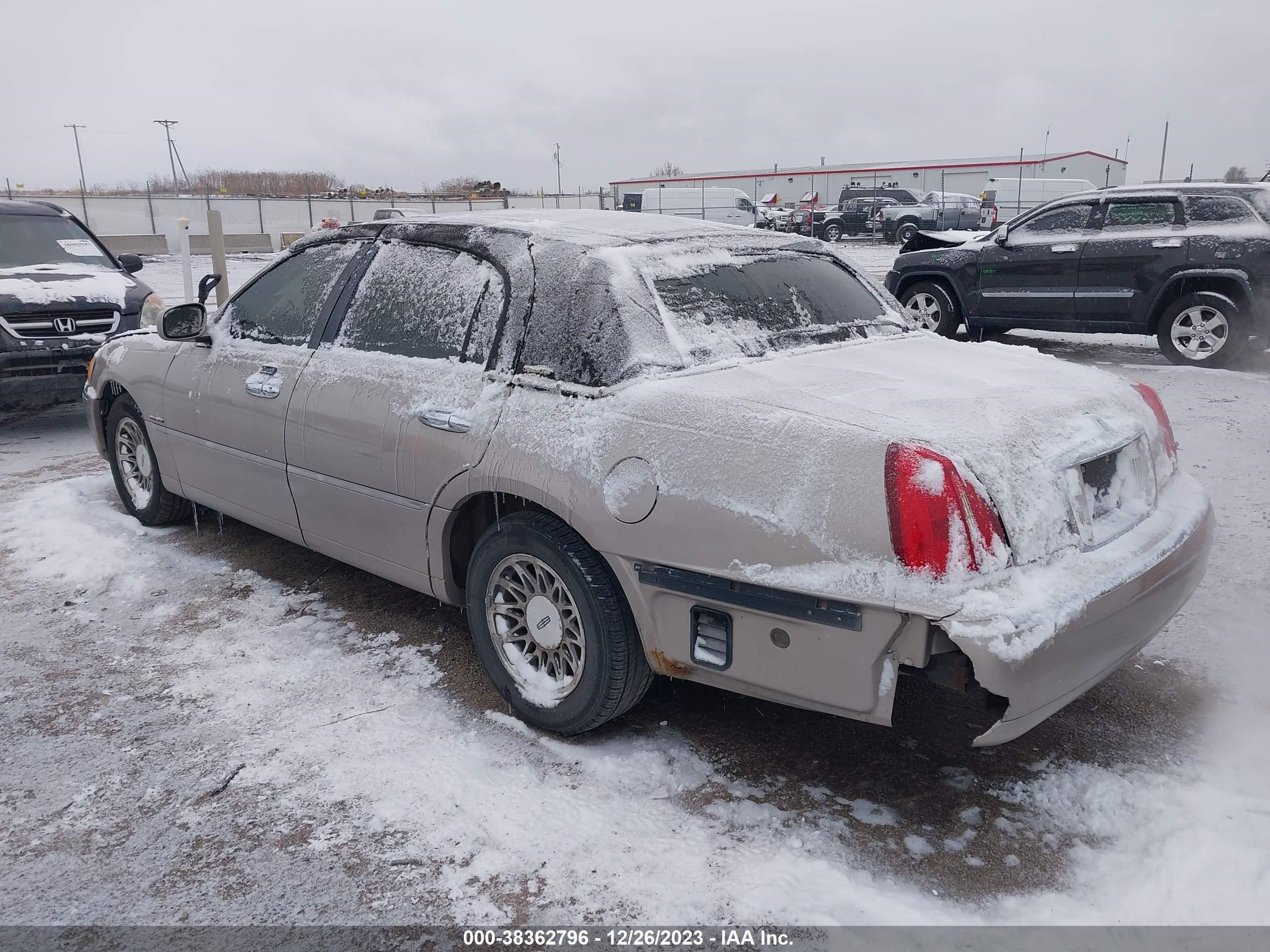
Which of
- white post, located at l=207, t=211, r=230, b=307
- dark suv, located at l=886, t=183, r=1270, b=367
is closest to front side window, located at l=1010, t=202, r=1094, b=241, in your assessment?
dark suv, located at l=886, t=183, r=1270, b=367

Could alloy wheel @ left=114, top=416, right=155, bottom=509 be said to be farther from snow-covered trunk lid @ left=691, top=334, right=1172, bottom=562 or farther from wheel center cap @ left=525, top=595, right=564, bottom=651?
snow-covered trunk lid @ left=691, top=334, right=1172, bottom=562

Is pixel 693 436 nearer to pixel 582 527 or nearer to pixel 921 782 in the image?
pixel 582 527

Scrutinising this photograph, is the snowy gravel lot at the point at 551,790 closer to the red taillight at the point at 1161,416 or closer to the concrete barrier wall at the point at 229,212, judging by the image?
the red taillight at the point at 1161,416

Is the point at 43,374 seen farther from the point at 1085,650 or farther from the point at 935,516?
the point at 1085,650

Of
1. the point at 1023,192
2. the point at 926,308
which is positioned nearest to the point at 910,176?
the point at 1023,192

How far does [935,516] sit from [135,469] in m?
4.70

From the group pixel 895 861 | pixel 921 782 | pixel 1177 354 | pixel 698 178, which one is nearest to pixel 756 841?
pixel 895 861

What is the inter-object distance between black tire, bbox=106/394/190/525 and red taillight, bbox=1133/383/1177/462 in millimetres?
4546

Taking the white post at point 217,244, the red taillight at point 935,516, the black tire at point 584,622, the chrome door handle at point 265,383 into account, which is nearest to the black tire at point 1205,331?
the red taillight at point 935,516

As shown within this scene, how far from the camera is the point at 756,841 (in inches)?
105

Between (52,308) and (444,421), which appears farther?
(52,308)

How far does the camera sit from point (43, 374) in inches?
300

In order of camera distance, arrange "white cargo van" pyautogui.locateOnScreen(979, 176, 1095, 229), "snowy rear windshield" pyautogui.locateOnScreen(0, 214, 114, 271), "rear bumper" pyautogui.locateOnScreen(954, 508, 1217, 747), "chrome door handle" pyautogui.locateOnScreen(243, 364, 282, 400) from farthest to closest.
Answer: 1. "white cargo van" pyautogui.locateOnScreen(979, 176, 1095, 229)
2. "snowy rear windshield" pyautogui.locateOnScreen(0, 214, 114, 271)
3. "chrome door handle" pyautogui.locateOnScreen(243, 364, 282, 400)
4. "rear bumper" pyautogui.locateOnScreen(954, 508, 1217, 747)

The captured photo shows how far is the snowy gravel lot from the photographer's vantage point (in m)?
2.47
